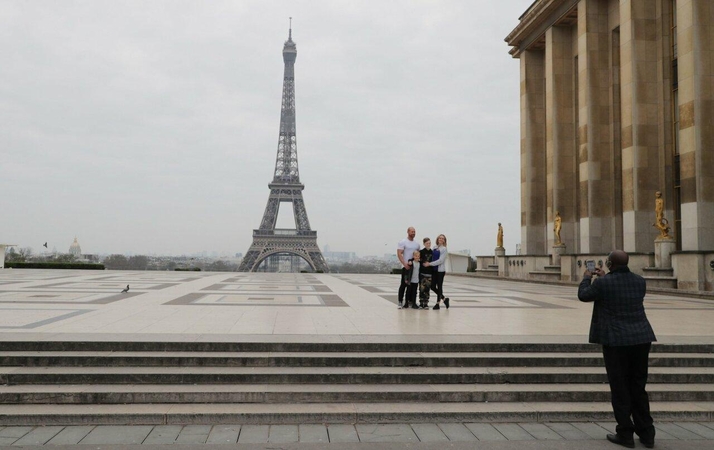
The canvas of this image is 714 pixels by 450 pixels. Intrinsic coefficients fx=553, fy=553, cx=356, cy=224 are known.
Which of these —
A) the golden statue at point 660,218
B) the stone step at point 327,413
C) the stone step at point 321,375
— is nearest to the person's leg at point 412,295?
the stone step at point 321,375

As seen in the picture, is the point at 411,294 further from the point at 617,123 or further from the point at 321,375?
the point at 617,123

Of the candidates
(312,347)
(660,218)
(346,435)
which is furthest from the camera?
(660,218)

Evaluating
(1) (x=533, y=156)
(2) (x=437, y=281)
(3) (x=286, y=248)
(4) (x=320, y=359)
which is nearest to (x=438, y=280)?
(2) (x=437, y=281)

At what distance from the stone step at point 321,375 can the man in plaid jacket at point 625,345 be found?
158cm

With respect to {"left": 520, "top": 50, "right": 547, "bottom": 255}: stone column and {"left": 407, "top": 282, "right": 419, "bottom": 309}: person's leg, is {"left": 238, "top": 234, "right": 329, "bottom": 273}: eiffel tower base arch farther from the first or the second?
{"left": 407, "top": 282, "right": 419, "bottom": 309}: person's leg

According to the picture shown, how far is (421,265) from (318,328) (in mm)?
4102

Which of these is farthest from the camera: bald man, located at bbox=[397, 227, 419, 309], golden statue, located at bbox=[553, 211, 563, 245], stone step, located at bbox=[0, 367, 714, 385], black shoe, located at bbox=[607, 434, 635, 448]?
golden statue, located at bbox=[553, 211, 563, 245]

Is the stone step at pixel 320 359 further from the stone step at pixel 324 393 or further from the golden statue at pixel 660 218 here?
the golden statue at pixel 660 218

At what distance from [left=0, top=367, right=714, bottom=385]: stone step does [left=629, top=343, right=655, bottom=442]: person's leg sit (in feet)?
5.33

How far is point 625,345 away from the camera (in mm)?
5422

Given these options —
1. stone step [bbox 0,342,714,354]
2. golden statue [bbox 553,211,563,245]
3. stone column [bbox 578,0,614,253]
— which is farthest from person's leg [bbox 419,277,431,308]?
golden statue [bbox 553,211,563,245]

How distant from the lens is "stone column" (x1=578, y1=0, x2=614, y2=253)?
92.4 feet

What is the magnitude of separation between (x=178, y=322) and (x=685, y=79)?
Answer: 67.3 ft

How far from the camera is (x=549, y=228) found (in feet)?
109
